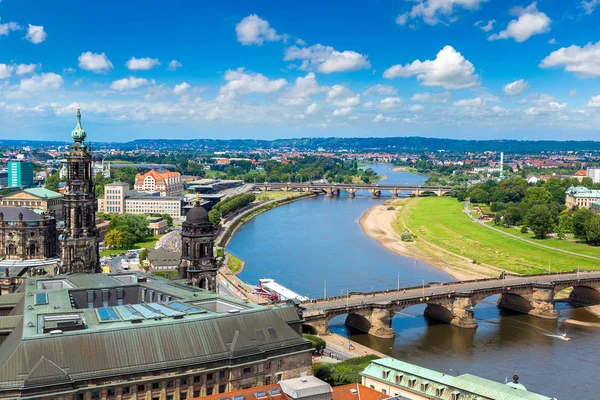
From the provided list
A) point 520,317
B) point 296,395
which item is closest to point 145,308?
point 296,395

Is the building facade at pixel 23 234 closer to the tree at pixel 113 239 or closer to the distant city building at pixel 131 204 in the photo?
the tree at pixel 113 239

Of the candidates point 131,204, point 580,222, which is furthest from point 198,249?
point 131,204

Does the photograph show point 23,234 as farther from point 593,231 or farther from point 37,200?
point 593,231

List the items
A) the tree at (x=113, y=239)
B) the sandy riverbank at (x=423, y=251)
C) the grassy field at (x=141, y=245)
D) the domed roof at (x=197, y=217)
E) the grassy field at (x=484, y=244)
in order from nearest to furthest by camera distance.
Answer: the domed roof at (x=197, y=217) → the sandy riverbank at (x=423, y=251) → the grassy field at (x=484, y=244) → the grassy field at (x=141, y=245) → the tree at (x=113, y=239)

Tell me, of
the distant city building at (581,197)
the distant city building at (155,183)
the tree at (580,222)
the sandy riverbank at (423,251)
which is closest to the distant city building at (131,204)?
the distant city building at (155,183)

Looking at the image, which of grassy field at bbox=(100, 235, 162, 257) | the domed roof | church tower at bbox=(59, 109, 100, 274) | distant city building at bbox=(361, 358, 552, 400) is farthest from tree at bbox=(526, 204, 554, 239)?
distant city building at bbox=(361, 358, 552, 400)
